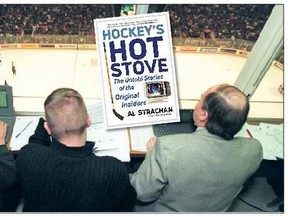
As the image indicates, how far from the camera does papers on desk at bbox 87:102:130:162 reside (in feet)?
Result: 5.96

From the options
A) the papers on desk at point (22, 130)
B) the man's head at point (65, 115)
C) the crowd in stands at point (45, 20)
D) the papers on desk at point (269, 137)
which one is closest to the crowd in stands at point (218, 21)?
the crowd in stands at point (45, 20)

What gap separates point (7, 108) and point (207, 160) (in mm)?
1267

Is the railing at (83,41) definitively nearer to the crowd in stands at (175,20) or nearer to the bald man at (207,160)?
the crowd in stands at (175,20)

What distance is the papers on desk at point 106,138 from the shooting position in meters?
1.82

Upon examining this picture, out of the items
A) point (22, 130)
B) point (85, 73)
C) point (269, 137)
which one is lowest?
point (269, 137)

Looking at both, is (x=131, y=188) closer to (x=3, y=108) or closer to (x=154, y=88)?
(x=154, y=88)

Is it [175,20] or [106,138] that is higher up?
[175,20]

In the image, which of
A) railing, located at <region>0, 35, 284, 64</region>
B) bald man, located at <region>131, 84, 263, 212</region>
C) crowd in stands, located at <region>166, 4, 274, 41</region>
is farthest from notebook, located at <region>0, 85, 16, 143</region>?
crowd in stands, located at <region>166, 4, 274, 41</region>

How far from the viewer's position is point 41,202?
127 cm

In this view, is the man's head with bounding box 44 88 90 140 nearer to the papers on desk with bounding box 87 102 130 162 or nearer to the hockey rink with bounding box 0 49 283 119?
the papers on desk with bounding box 87 102 130 162

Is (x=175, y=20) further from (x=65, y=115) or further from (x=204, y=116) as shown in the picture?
(x=65, y=115)

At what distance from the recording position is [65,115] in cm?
130

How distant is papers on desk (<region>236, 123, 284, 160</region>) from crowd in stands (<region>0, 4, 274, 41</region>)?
350 centimetres

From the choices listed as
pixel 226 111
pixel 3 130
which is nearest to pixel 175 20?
pixel 3 130
